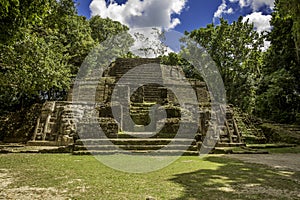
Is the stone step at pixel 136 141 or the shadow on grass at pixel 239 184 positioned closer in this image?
the shadow on grass at pixel 239 184

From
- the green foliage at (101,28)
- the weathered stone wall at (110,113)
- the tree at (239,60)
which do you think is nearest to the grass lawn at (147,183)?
the weathered stone wall at (110,113)

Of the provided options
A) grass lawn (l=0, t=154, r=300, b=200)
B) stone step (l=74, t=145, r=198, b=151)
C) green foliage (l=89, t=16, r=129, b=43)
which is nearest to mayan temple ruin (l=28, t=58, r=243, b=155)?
stone step (l=74, t=145, r=198, b=151)

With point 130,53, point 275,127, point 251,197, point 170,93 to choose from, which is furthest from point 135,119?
point 130,53

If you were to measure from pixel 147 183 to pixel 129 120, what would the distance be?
7.21m

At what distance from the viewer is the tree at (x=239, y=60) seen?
18.4 metres

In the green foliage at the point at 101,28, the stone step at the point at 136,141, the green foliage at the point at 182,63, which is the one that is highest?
the green foliage at the point at 101,28

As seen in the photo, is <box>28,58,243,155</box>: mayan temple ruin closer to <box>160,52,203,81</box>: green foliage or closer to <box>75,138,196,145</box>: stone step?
<box>75,138,196,145</box>: stone step

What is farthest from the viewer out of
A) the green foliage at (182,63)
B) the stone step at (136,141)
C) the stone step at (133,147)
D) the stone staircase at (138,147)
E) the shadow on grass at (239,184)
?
the green foliage at (182,63)

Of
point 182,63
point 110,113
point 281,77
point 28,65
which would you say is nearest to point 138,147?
point 110,113

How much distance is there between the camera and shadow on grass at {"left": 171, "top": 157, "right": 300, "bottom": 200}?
285 cm

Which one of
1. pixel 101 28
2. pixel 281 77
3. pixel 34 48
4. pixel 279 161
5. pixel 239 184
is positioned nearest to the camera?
pixel 239 184

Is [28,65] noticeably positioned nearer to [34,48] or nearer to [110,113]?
[34,48]

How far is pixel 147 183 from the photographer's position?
344 centimetres

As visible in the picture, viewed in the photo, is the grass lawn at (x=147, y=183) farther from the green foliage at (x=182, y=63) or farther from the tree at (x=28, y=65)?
the green foliage at (x=182, y=63)
